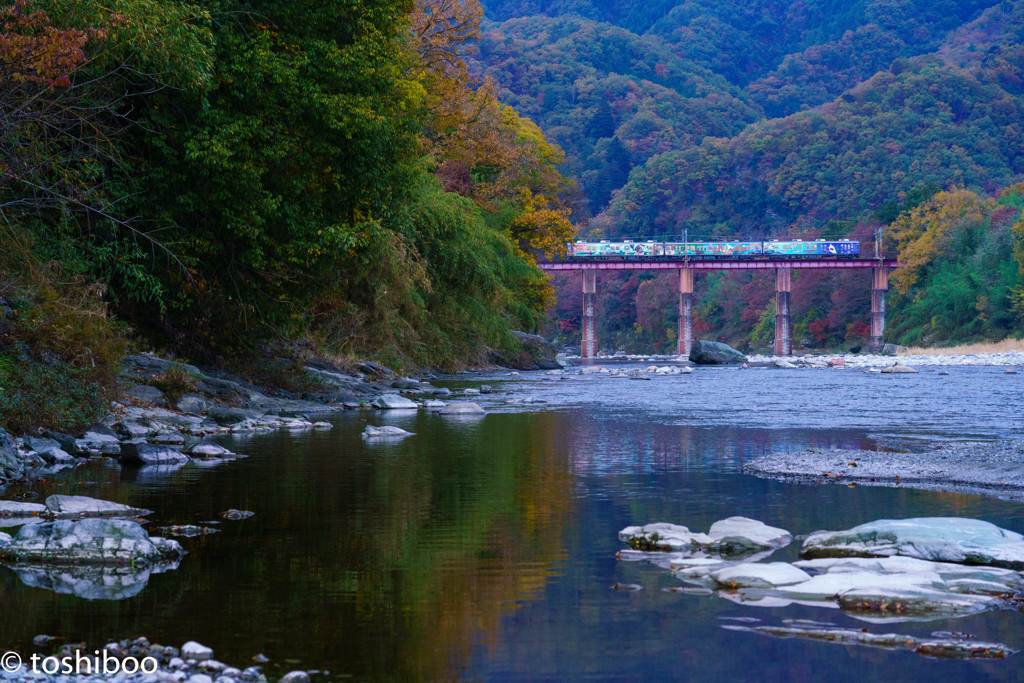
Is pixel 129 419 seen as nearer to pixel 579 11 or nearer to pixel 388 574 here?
pixel 388 574

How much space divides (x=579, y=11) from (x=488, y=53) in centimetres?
4510

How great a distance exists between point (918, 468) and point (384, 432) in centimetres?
748

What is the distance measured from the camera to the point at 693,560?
6488 mm

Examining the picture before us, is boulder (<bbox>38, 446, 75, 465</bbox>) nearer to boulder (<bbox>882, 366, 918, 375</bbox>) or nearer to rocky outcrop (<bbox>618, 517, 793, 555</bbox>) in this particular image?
rocky outcrop (<bbox>618, 517, 793, 555</bbox>)

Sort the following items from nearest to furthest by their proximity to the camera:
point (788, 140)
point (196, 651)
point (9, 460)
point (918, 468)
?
point (196, 651) → point (9, 460) → point (918, 468) → point (788, 140)

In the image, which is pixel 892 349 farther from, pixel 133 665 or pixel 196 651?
pixel 133 665

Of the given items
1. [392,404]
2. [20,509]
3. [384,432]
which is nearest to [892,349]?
[392,404]

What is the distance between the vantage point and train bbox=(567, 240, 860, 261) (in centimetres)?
9306

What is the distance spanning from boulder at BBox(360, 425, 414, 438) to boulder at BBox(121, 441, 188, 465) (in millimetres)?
3320

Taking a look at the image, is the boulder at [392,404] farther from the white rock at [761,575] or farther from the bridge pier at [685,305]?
the bridge pier at [685,305]

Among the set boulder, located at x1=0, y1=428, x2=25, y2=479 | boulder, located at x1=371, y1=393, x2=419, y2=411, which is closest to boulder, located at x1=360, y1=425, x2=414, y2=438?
boulder, located at x1=0, y1=428, x2=25, y2=479

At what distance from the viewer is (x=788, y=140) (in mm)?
115562

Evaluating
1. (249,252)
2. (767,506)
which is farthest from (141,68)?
(767,506)

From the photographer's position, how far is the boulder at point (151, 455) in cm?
1147
